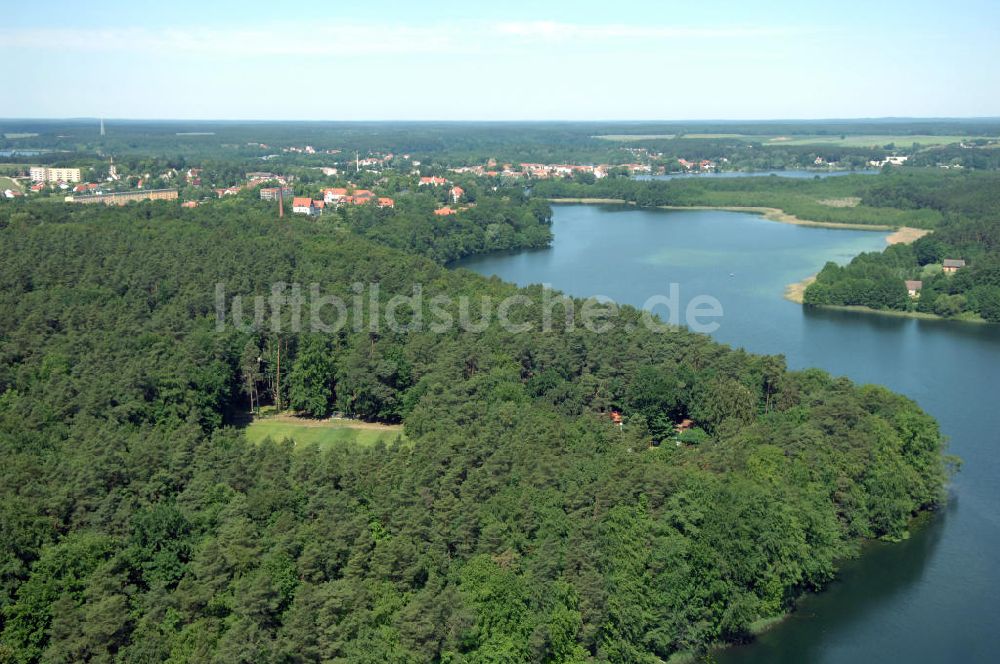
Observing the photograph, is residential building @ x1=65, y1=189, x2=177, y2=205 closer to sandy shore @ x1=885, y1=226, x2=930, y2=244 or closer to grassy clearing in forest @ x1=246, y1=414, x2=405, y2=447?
grassy clearing in forest @ x1=246, y1=414, x2=405, y2=447

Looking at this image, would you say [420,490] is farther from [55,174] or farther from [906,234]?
[55,174]

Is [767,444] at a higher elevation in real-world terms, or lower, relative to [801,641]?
higher

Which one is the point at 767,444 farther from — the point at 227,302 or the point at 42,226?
the point at 42,226

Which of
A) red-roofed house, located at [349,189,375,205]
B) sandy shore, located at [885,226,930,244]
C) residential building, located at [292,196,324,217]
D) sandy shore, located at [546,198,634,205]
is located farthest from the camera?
sandy shore, located at [546,198,634,205]

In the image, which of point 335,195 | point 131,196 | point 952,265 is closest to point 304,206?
point 335,195

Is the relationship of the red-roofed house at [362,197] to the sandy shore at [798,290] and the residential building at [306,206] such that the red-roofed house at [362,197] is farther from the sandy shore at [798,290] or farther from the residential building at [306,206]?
the sandy shore at [798,290]

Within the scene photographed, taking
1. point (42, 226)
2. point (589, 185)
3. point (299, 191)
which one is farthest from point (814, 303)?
point (589, 185)

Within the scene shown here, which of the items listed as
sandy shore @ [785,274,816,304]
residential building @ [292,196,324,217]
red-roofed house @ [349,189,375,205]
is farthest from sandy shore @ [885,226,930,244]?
residential building @ [292,196,324,217]
